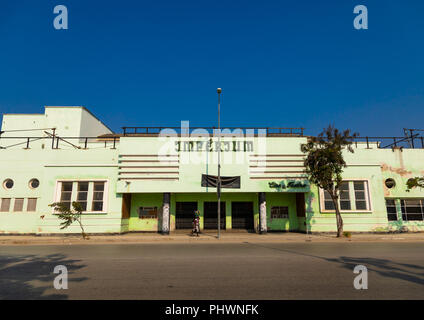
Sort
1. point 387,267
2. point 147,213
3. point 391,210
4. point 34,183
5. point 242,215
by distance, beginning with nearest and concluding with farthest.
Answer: point 387,267 → point 34,183 → point 391,210 → point 147,213 → point 242,215

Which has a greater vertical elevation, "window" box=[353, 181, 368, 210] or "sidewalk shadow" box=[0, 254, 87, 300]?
"window" box=[353, 181, 368, 210]

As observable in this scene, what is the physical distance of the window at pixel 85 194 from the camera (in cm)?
2027

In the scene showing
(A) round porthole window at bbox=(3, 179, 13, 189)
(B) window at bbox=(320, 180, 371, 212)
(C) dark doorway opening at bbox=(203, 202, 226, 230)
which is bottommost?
(C) dark doorway opening at bbox=(203, 202, 226, 230)

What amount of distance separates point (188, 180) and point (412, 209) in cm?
1893

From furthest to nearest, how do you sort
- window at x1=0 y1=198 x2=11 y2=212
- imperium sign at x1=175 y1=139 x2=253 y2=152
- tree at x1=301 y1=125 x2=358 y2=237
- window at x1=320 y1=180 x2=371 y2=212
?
1. imperium sign at x1=175 y1=139 x2=253 y2=152
2. window at x1=0 y1=198 x2=11 y2=212
3. window at x1=320 y1=180 x2=371 y2=212
4. tree at x1=301 y1=125 x2=358 y2=237

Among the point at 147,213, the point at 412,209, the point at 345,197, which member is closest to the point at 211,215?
the point at 147,213

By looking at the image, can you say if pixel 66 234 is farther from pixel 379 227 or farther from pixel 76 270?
pixel 379 227

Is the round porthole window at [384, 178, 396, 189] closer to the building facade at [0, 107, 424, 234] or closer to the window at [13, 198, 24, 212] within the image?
the building facade at [0, 107, 424, 234]

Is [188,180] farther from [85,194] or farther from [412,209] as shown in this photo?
[412,209]

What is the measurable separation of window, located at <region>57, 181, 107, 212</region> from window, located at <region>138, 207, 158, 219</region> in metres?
3.27

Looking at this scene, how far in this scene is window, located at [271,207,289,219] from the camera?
74.1 ft

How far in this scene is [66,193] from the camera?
2052 cm

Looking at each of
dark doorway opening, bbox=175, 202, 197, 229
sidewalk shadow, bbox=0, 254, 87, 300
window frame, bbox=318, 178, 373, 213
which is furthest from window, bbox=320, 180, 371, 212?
sidewalk shadow, bbox=0, 254, 87, 300

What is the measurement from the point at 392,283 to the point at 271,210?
1635 centimetres
